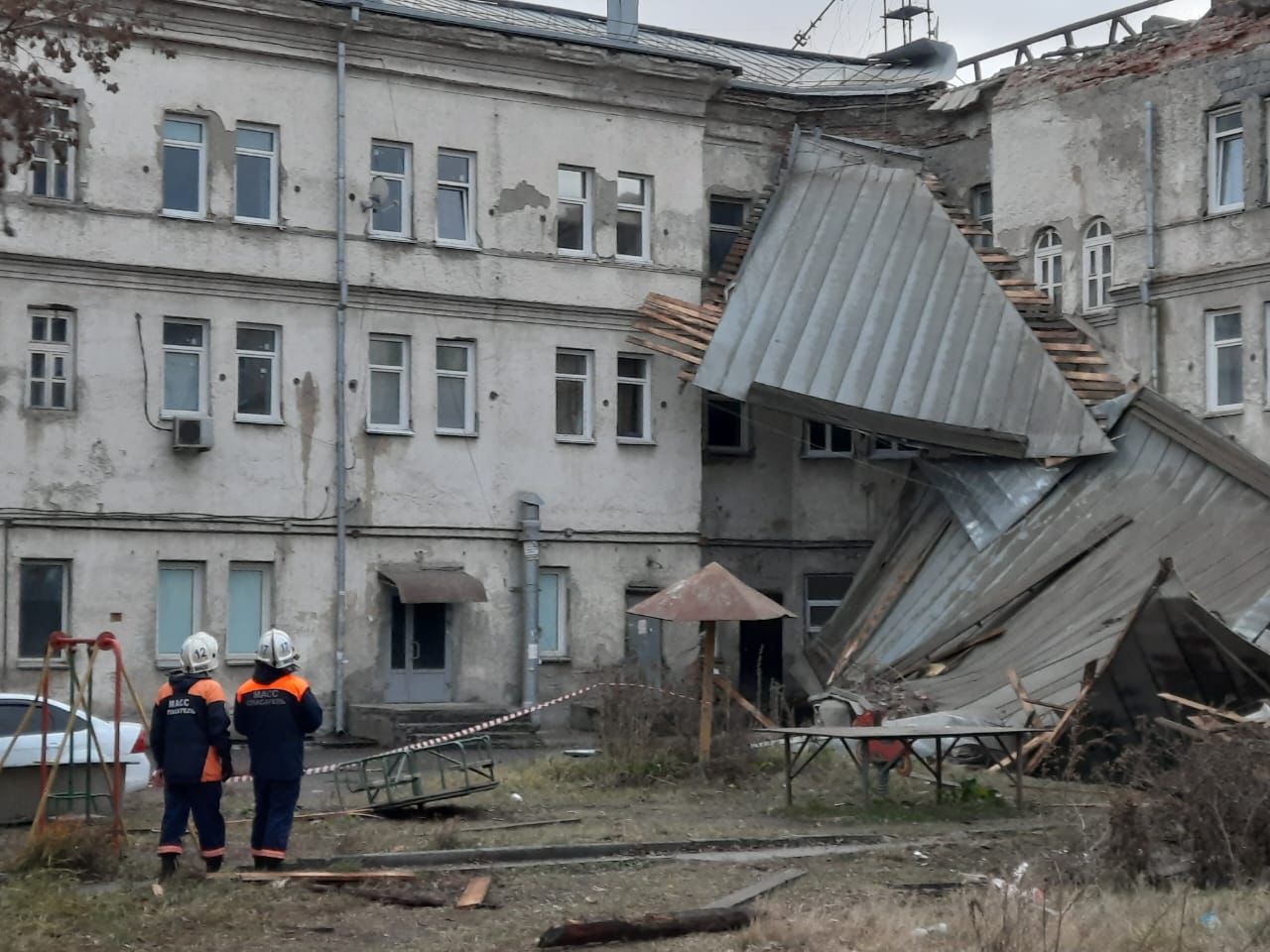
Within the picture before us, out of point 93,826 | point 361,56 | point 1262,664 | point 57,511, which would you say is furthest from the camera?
point 361,56

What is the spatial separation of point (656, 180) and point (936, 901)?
21066 millimetres

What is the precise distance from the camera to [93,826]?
14.4m

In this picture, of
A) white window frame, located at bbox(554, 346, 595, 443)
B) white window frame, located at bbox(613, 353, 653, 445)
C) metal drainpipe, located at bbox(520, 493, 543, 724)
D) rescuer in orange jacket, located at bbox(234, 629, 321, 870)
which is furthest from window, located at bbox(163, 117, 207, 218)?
rescuer in orange jacket, located at bbox(234, 629, 321, 870)

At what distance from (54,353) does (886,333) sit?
12.2m

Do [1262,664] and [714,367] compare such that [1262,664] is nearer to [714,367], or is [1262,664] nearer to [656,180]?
[714,367]

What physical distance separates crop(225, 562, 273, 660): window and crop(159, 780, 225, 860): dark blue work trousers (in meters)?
14.8

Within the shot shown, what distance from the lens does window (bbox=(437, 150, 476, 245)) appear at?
30.2 metres

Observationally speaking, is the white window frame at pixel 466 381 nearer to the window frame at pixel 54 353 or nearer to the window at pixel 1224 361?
the window frame at pixel 54 353

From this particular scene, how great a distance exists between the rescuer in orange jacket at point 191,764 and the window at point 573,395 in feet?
58.6

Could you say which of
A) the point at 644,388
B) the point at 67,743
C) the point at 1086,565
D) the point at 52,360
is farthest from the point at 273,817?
the point at 644,388

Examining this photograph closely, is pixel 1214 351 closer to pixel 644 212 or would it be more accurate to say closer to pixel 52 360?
pixel 644 212

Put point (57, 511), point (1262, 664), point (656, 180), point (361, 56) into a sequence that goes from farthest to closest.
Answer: point (656, 180)
point (361, 56)
point (57, 511)
point (1262, 664)

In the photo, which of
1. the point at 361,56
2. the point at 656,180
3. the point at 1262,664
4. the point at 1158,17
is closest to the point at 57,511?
the point at 361,56

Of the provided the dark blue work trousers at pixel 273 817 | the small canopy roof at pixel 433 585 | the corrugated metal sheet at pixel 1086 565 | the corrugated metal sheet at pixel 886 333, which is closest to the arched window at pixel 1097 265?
the corrugated metal sheet at pixel 886 333
